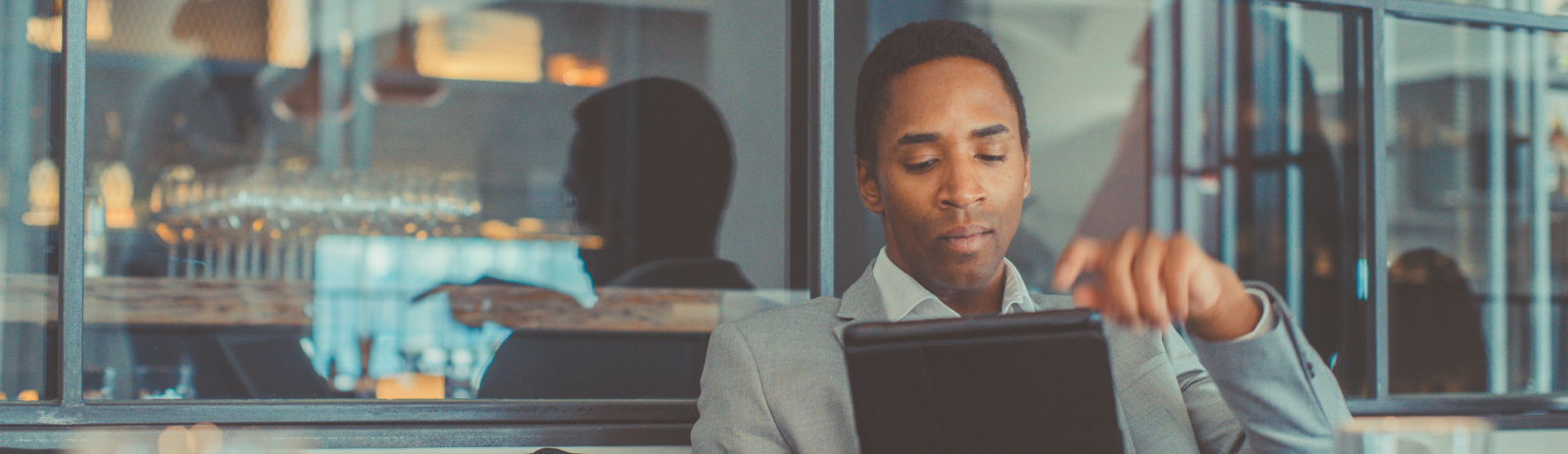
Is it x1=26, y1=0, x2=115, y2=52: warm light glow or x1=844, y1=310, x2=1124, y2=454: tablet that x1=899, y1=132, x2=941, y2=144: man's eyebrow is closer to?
x1=844, y1=310, x2=1124, y2=454: tablet

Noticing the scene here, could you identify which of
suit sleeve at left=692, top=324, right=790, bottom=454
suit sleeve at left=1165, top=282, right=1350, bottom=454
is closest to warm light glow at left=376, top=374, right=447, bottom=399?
suit sleeve at left=692, top=324, right=790, bottom=454

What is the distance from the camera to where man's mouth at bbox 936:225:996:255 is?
3.55ft

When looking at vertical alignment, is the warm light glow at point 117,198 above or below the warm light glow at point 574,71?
below

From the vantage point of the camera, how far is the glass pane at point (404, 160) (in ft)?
9.42

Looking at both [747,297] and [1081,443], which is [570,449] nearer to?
[747,297]

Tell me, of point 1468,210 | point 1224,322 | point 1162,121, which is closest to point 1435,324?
point 1468,210

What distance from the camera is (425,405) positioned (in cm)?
141

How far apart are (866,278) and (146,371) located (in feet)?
4.93

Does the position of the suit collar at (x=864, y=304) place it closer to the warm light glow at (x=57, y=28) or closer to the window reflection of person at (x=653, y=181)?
the window reflection of person at (x=653, y=181)

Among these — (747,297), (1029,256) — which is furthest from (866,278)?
(1029,256)

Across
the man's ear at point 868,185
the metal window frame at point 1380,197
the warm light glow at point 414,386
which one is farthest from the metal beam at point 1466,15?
the warm light glow at point 414,386

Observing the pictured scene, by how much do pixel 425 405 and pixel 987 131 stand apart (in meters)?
0.81

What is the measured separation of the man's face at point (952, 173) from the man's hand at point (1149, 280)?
364mm

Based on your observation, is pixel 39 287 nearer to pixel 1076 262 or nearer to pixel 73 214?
pixel 73 214
